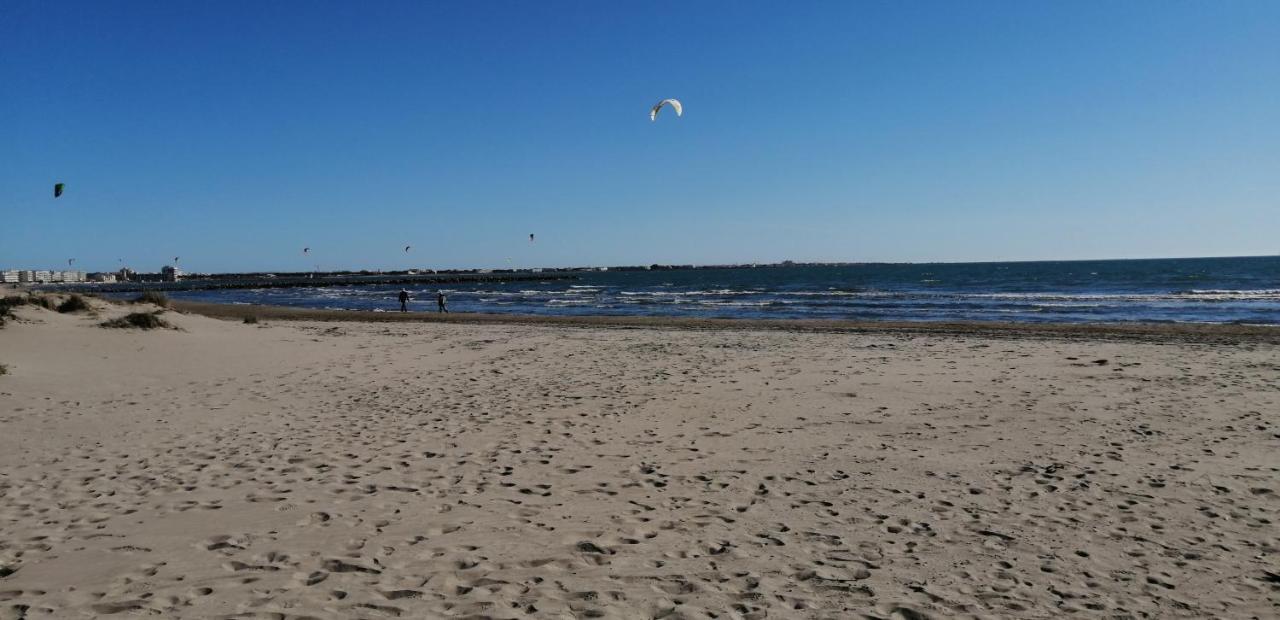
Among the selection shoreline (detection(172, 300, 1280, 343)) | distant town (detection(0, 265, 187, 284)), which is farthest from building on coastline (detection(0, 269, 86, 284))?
shoreline (detection(172, 300, 1280, 343))

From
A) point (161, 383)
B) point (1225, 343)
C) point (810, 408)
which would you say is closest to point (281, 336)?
point (161, 383)

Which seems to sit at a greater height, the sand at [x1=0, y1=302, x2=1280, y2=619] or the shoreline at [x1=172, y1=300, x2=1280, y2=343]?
the shoreline at [x1=172, y1=300, x2=1280, y2=343]

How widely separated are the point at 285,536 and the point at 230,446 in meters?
3.10

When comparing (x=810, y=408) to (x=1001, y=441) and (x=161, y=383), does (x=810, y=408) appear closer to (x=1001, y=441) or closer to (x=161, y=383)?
(x=1001, y=441)

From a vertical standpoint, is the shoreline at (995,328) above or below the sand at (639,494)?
above

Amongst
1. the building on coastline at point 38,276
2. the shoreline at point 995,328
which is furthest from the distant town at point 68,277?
the shoreline at point 995,328

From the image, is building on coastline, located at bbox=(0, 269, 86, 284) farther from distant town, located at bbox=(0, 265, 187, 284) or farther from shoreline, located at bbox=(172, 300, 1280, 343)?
shoreline, located at bbox=(172, 300, 1280, 343)

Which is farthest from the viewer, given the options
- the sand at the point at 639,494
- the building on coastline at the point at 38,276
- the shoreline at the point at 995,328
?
the building on coastline at the point at 38,276

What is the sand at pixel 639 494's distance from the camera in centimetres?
400

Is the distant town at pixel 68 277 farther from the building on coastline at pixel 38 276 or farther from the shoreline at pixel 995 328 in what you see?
the shoreline at pixel 995 328

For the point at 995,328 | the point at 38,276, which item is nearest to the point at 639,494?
the point at 995,328

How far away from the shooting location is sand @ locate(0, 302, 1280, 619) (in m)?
4.00

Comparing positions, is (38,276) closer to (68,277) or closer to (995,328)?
(68,277)

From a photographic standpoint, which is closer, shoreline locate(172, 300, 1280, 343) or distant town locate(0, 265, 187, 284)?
shoreline locate(172, 300, 1280, 343)
